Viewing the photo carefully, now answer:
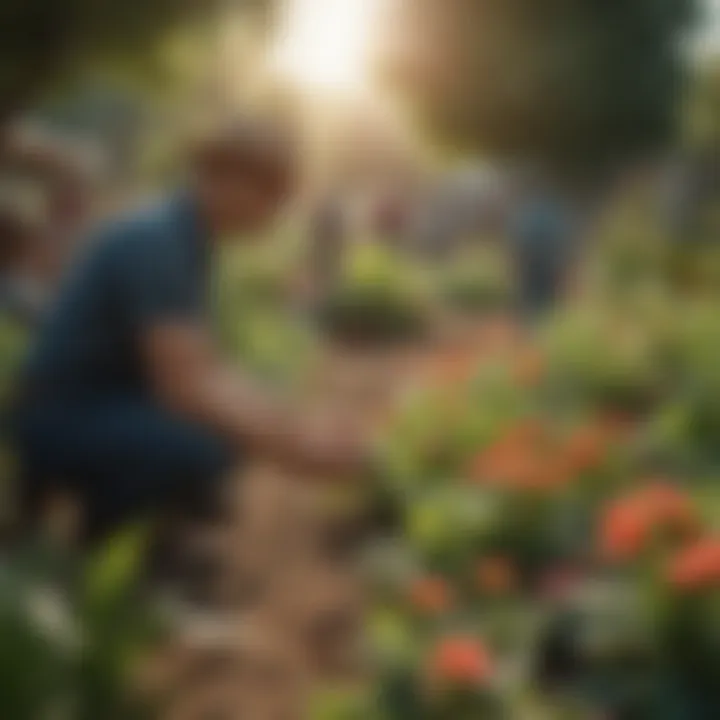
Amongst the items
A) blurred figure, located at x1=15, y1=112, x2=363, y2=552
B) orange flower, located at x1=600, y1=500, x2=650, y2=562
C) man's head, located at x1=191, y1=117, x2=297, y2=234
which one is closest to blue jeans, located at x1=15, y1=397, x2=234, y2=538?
blurred figure, located at x1=15, y1=112, x2=363, y2=552

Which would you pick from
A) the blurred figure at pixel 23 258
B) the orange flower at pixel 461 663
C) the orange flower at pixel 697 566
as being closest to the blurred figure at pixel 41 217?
the blurred figure at pixel 23 258

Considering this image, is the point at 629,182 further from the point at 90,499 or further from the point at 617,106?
the point at 90,499

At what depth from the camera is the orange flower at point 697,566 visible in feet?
3.26

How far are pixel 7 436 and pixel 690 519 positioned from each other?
1.63 ft

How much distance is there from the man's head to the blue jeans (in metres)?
0.16

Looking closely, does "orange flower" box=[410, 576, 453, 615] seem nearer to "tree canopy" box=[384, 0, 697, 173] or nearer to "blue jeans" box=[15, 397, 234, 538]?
"blue jeans" box=[15, 397, 234, 538]


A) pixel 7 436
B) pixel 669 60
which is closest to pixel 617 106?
pixel 669 60

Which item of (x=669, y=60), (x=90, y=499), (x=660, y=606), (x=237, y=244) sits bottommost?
(x=660, y=606)

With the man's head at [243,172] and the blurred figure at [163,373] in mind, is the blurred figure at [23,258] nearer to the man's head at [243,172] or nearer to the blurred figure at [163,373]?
the blurred figure at [163,373]

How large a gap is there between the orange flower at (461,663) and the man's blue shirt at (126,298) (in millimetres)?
297

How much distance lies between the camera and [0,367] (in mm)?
1104

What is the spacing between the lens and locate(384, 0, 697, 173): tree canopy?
1.11 metres

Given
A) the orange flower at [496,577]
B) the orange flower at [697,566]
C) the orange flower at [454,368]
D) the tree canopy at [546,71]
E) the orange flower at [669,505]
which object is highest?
the tree canopy at [546,71]

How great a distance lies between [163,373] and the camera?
110cm
